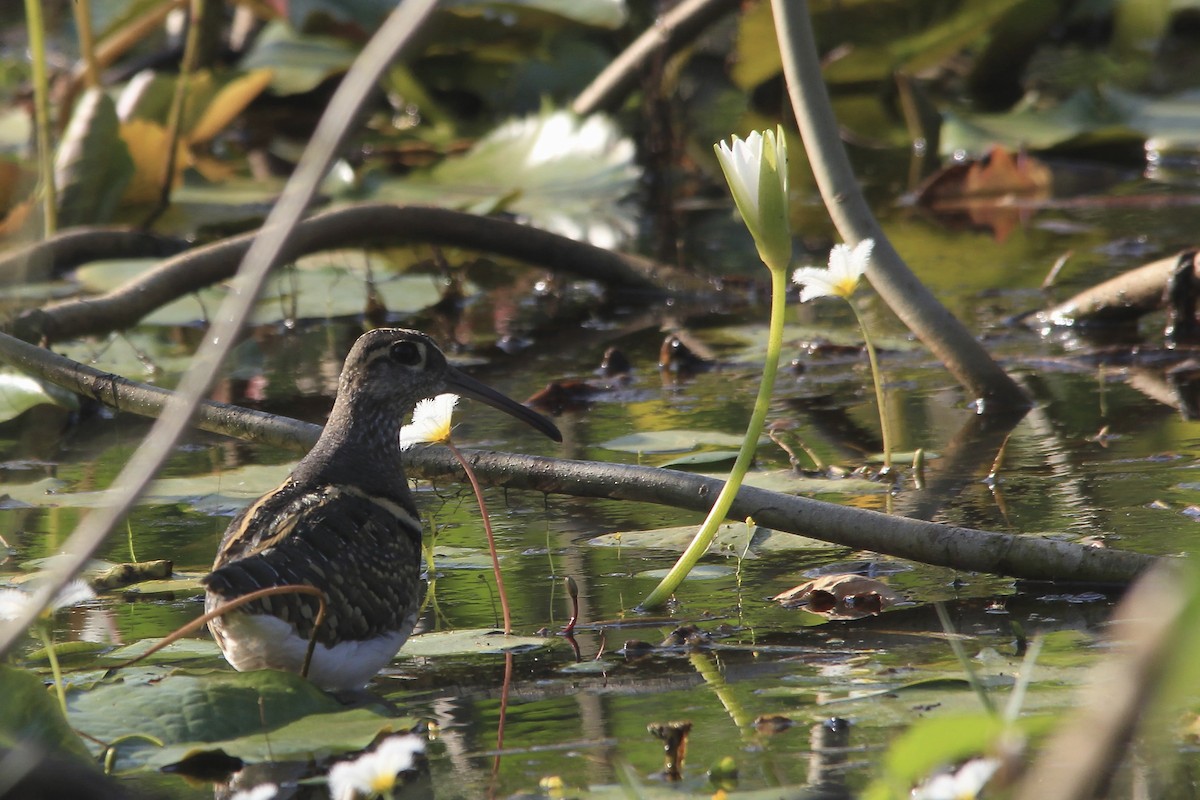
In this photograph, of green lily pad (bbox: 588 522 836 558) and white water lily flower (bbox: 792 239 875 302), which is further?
white water lily flower (bbox: 792 239 875 302)

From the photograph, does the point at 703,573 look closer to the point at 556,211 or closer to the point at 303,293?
the point at 303,293

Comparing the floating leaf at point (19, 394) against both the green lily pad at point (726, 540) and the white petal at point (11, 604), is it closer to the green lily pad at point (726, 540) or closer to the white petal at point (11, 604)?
the green lily pad at point (726, 540)

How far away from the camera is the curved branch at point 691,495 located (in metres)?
3.38

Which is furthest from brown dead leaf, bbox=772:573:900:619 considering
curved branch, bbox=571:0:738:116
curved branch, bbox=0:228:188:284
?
curved branch, bbox=571:0:738:116

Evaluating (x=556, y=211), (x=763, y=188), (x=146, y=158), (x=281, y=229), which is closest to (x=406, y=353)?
(x=763, y=188)

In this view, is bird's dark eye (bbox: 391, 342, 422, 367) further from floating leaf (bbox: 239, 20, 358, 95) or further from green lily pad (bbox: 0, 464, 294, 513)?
floating leaf (bbox: 239, 20, 358, 95)

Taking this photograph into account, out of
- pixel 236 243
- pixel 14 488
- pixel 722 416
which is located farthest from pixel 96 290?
pixel 722 416

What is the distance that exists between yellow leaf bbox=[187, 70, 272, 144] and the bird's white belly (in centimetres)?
632

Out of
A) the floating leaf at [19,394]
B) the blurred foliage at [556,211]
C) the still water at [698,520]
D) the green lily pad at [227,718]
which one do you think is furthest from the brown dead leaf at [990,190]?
the green lily pad at [227,718]

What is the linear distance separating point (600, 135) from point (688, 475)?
4.84 meters

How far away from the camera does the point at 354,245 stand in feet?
21.3

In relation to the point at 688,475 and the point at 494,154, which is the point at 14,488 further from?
the point at 494,154

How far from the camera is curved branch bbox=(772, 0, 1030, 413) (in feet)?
14.4

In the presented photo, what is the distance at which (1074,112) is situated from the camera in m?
9.23
